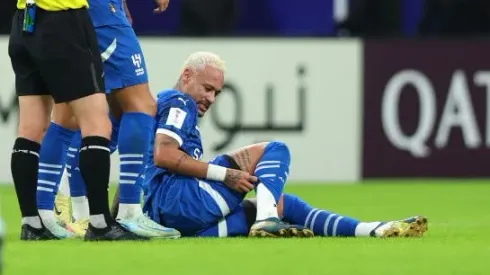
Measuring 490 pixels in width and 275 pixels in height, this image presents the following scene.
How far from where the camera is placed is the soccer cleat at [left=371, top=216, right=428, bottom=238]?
7582 millimetres

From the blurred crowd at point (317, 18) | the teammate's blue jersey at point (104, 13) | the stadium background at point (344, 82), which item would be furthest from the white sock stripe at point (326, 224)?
the blurred crowd at point (317, 18)

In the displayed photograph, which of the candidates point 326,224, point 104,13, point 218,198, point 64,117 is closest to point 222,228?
point 218,198

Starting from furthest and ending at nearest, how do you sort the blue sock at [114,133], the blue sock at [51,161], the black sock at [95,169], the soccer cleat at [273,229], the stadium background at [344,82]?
the stadium background at [344,82] → the blue sock at [114,133] → the blue sock at [51,161] → the soccer cleat at [273,229] → the black sock at [95,169]

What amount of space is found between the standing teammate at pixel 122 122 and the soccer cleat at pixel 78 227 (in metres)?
0.02

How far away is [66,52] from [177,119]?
2.39ft

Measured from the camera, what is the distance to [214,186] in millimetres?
7652

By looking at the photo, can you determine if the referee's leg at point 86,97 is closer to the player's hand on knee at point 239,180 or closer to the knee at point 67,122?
the knee at point 67,122

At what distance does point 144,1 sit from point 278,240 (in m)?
6.47

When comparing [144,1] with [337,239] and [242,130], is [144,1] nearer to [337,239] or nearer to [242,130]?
[242,130]

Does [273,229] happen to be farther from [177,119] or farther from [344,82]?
[344,82]

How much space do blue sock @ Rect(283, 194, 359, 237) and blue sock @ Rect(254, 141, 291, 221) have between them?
0.20 metres

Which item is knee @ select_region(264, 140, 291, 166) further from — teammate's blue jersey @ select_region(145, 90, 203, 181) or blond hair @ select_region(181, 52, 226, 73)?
blond hair @ select_region(181, 52, 226, 73)

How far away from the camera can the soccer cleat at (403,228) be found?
7.58 meters

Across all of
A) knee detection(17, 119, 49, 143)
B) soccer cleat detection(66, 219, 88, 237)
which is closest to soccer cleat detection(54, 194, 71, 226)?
soccer cleat detection(66, 219, 88, 237)
